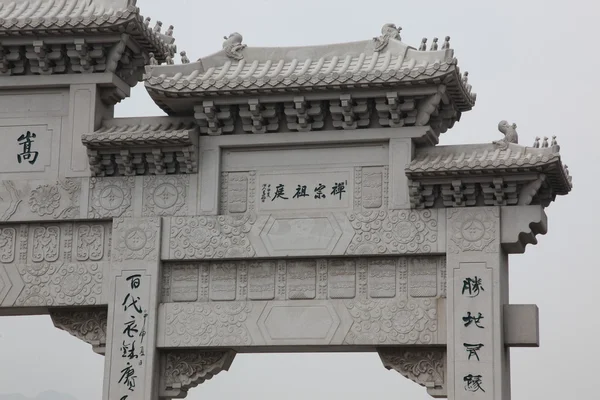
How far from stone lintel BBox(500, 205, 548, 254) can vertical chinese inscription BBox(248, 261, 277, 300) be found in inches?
80.2

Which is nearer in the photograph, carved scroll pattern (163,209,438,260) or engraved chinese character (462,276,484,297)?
engraved chinese character (462,276,484,297)

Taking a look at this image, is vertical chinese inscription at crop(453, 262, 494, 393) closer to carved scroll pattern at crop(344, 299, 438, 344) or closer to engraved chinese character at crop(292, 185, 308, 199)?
carved scroll pattern at crop(344, 299, 438, 344)

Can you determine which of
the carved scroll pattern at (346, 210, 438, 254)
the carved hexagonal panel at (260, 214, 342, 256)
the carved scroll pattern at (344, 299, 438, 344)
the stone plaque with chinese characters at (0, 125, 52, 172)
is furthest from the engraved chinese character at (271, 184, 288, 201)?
the stone plaque with chinese characters at (0, 125, 52, 172)

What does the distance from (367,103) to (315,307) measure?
1.83m

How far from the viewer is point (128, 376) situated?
12367 millimetres

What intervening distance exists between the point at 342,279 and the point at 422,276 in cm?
70

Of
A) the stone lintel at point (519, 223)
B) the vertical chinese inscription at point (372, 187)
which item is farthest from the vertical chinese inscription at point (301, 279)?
the stone lintel at point (519, 223)

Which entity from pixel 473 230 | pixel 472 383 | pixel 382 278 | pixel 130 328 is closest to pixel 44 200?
pixel 130 328

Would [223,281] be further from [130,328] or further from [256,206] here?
[130,328]

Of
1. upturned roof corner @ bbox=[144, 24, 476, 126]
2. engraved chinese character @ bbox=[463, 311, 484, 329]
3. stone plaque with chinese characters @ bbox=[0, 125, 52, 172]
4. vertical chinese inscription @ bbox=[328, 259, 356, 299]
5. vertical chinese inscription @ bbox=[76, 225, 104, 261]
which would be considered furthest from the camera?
stone plaque with chinese characters @ bbox=[0, 125, 52, 172]

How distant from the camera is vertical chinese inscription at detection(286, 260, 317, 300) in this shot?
40.4 feet

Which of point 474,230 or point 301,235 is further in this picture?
point 301,235

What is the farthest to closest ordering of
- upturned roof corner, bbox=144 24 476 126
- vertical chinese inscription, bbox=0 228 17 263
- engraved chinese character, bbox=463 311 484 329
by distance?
vertical chinese inscription, bbox=0 228 17 263, upturned roof corner, bbox=144 24 476 126, engraved chinese character, bbox=463 311 484 329

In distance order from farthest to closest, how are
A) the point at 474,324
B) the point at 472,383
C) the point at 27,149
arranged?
the point at 27,149, the point at 474,324, the point at 472,383
